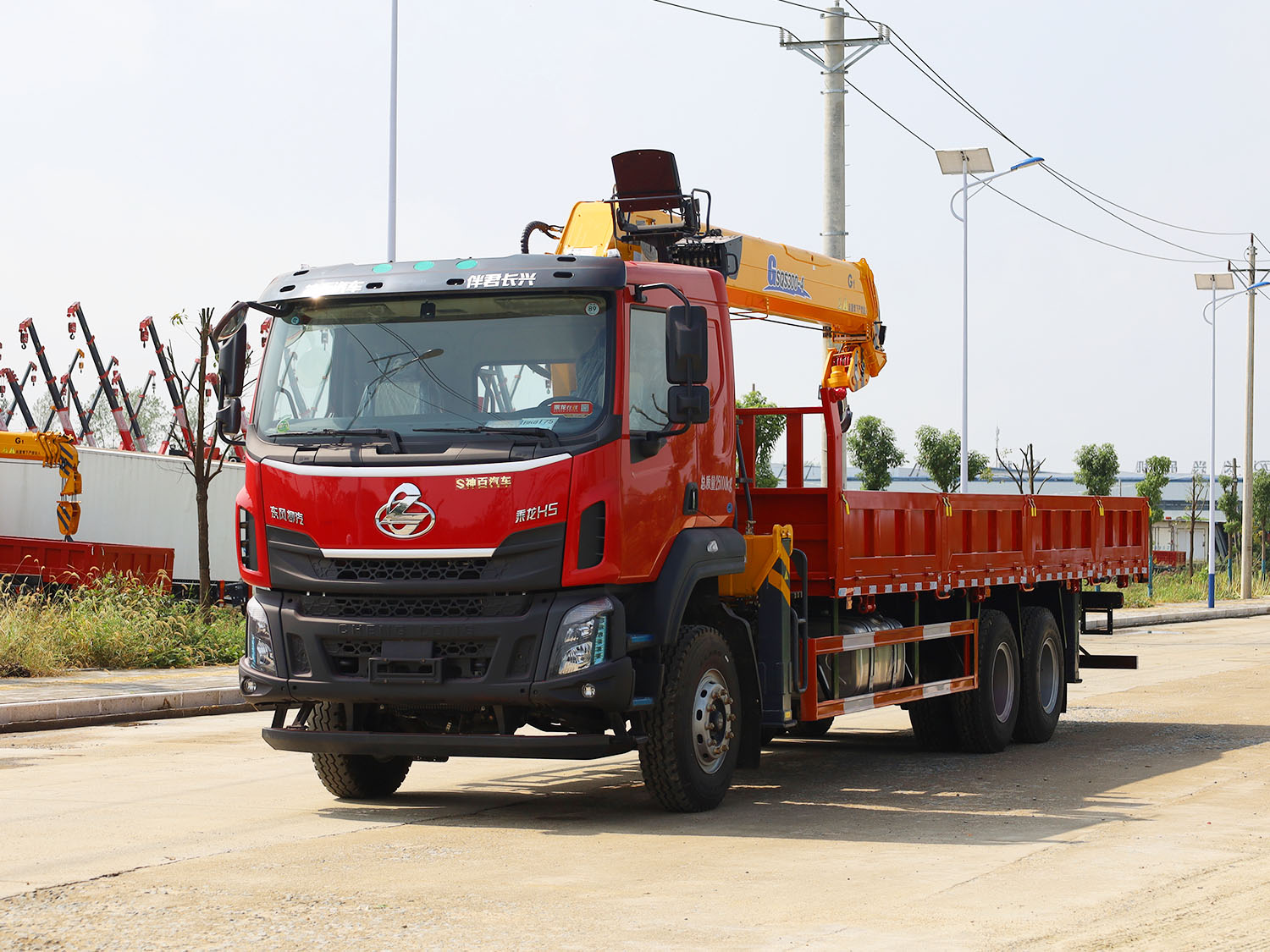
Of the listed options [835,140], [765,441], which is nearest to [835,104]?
[835,140]

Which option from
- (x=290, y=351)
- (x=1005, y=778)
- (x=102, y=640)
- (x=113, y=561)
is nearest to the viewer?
(x=290, y=351)

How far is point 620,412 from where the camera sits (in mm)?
8883

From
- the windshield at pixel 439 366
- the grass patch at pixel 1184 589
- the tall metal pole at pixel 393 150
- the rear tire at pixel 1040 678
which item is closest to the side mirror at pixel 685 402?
the windshield at pixel 439 366

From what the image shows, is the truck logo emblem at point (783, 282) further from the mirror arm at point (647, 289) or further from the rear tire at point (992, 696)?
the mirror arm at point (647, 289)

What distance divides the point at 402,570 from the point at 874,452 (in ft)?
151

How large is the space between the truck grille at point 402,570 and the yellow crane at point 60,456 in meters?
23.4

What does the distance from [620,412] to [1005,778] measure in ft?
14.7

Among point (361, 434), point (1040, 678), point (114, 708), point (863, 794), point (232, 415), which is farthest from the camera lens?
point (114, 708)

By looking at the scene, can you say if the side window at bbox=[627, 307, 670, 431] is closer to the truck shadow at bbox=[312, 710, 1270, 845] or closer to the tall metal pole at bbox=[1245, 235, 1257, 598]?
the truck shadow at bbox=[312, 710, 1270, 845]

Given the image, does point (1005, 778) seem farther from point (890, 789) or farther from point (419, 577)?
point (419, 577)

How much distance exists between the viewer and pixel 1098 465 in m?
57.2

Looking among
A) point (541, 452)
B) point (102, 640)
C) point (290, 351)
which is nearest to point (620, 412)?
point (541, 452)

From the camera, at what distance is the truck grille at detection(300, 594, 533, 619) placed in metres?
8.77

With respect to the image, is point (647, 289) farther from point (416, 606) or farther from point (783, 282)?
point (783, 282)
